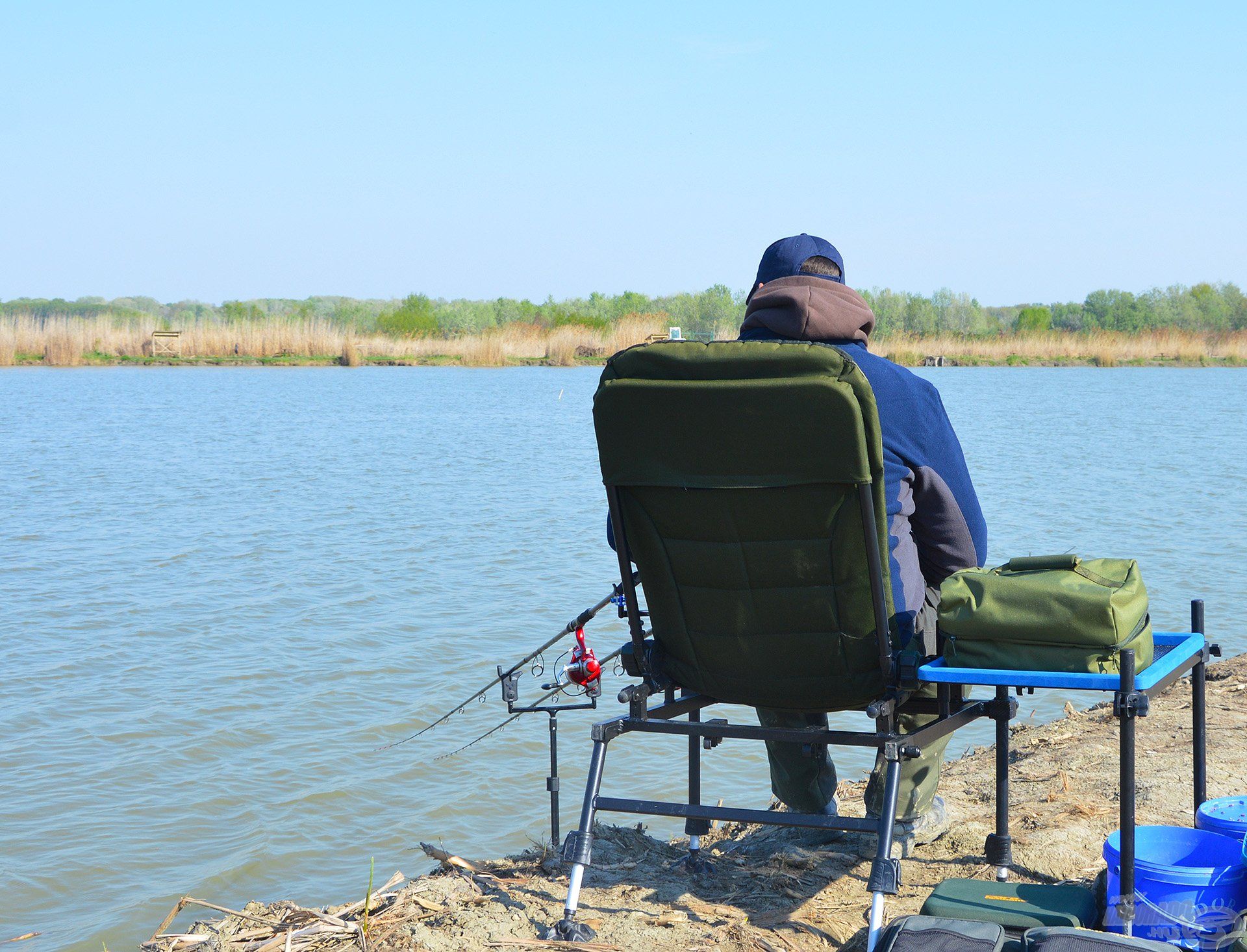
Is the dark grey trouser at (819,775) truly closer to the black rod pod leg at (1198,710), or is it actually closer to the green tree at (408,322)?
the black rod pod leg at (1198,710)

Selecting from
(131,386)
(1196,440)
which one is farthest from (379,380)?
(1196,440)

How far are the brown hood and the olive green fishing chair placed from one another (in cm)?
42

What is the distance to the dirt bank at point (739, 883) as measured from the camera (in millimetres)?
2758

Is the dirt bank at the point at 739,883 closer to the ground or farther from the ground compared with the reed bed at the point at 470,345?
closer to the ground

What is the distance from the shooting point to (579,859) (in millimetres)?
2703

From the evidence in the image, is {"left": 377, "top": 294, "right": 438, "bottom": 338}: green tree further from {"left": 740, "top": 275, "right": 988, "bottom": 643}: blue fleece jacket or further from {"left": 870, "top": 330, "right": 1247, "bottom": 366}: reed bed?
{"left": 740, "top": 275, "right": 988, "bottom": 643}: blue fleece jacket

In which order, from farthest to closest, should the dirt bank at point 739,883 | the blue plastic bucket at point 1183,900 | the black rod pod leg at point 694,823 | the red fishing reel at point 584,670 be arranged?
the red fishing reel at point 584,670, the black rod pod leg at point 694,823, the dirt bank at point 739,883, the blue plastic bucket at point 1183,900

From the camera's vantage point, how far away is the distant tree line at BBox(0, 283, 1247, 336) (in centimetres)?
6456

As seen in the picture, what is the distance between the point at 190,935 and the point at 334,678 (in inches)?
148

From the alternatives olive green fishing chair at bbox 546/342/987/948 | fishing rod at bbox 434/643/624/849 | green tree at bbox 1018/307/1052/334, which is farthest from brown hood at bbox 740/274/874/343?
green tree at bbox 1018/307/1052/334

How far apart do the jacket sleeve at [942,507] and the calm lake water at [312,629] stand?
7.13 feet

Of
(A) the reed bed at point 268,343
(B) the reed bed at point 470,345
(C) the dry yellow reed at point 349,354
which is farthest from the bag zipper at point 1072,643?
(C) the dry yellow reed at point 349,354

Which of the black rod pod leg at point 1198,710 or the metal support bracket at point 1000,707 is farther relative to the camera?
the black rod pod leg at point 1198,710

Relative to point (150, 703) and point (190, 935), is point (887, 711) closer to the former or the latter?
point (190, 935)
